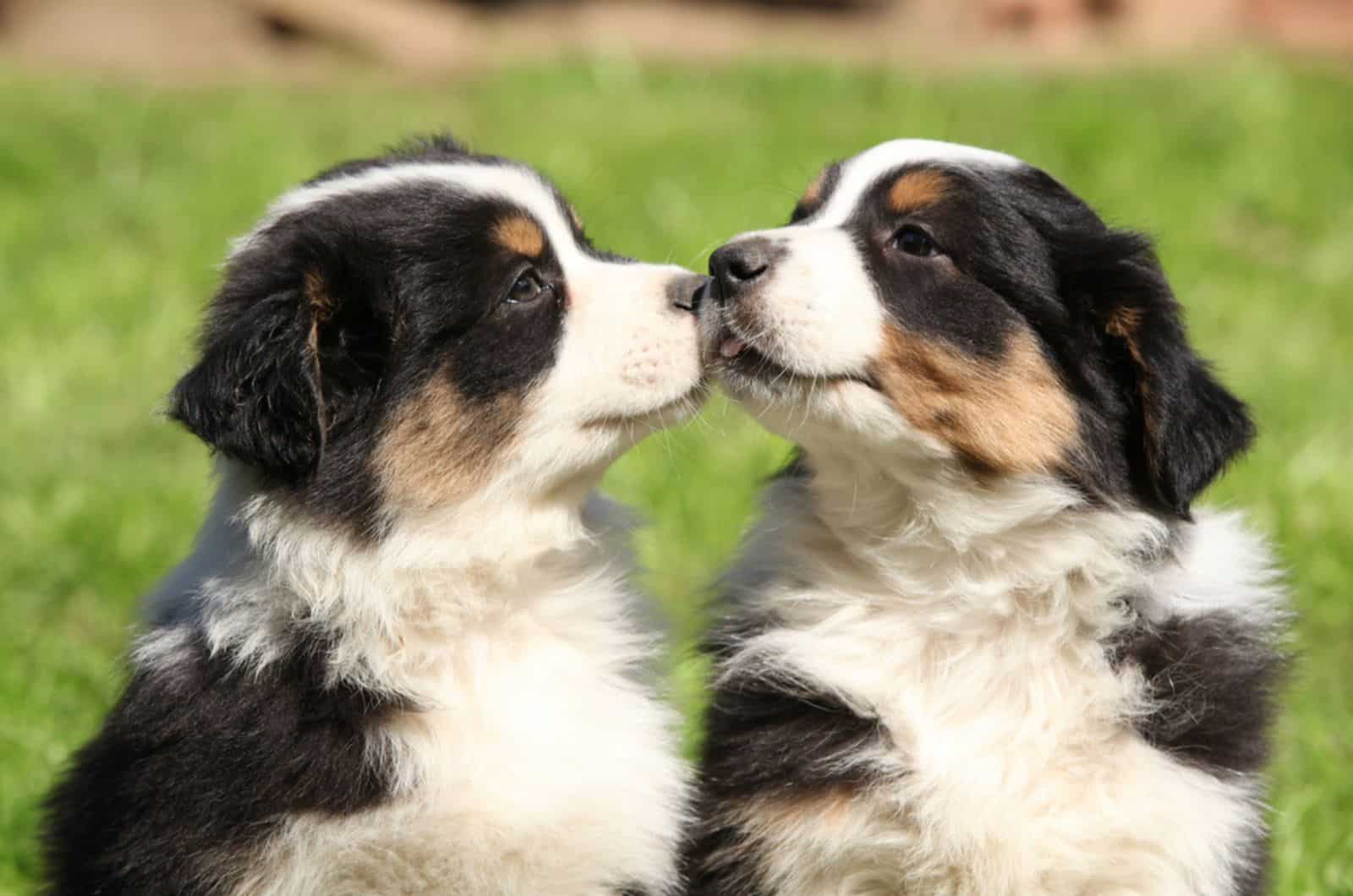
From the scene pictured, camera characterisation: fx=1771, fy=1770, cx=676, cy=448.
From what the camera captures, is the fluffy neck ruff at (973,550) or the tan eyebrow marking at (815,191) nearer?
the fluffy neck ruff at (973,550)

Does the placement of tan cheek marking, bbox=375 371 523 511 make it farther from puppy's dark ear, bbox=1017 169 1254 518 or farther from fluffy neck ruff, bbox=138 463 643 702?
puppy's dark ear, bbox=1017 169 1254 518

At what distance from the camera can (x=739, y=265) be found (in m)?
3.63

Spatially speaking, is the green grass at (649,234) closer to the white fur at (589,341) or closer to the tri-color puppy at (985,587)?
the tri-color puppy at (985,587)

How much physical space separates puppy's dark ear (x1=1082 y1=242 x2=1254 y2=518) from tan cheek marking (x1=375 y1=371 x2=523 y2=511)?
1246 mm

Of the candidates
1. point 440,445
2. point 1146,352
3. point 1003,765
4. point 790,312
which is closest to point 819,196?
point 790,312

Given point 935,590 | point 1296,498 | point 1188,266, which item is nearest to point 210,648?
point 935,590

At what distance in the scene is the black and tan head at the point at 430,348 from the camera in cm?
343

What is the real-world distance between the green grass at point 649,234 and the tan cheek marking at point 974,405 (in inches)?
61.5

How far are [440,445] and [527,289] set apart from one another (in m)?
0.39

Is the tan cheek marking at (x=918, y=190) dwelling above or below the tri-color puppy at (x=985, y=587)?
above

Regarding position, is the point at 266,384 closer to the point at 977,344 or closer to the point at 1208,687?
the point at 977,344

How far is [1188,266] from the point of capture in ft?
30.2

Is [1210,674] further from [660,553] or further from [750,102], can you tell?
[750,102]

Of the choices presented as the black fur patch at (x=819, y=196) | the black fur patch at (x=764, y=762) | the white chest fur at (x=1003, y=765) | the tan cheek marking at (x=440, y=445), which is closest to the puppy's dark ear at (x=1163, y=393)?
the white chest fur at (x=1003, y=765)
